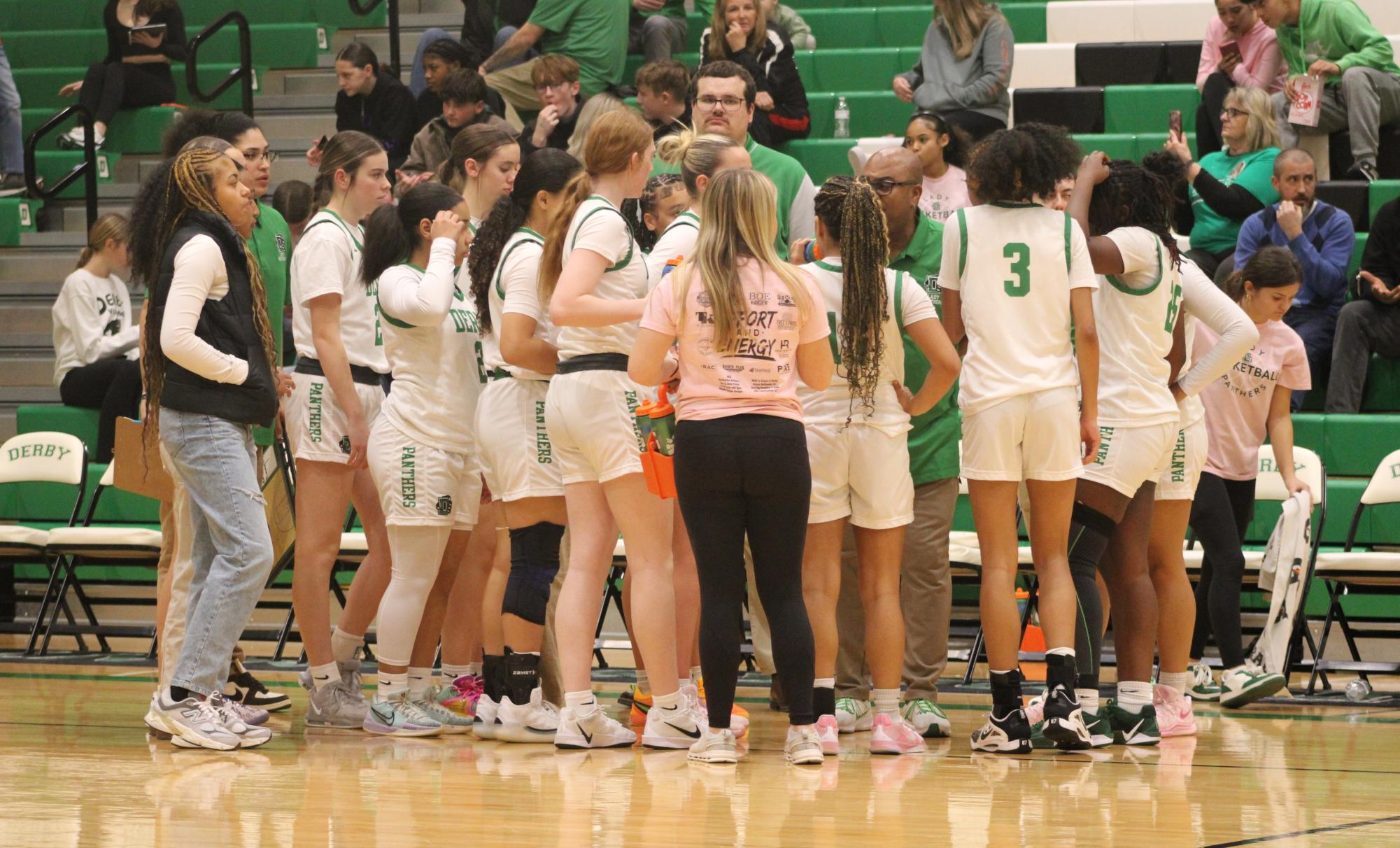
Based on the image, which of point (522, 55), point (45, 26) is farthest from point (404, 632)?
point (45, 26)

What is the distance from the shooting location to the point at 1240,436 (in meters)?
5.89

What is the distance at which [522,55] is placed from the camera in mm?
9359

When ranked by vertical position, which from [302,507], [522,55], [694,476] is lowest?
[302,507]

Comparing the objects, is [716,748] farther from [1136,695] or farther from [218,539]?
[218,539]

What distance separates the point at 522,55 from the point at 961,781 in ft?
21.1

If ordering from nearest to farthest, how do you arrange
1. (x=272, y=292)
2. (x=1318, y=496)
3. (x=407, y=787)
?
(x=407, y=787), (x=272, y=292), (x=1318, y=496)

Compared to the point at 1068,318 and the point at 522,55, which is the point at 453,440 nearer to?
the point at 1068,318

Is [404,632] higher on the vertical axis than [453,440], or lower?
lower

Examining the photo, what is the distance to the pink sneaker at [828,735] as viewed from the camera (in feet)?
14.1

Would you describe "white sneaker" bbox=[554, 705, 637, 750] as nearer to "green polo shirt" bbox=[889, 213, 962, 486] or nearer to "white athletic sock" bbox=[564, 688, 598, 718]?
"white athletic sock" bbox=[564, 688, 598, 718]

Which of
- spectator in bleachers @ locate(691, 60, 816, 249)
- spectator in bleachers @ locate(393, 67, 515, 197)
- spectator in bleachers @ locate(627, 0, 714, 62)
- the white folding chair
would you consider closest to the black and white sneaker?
spectator in bleachers @ locate(691, 60, 816, 249)

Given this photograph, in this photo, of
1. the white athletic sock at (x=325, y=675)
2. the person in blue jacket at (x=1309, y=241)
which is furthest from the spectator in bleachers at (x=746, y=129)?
the person in blue jacket at (x=1309, y=241)

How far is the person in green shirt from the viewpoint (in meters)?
8.15

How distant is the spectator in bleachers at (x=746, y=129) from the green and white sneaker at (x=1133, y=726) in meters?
1.78
